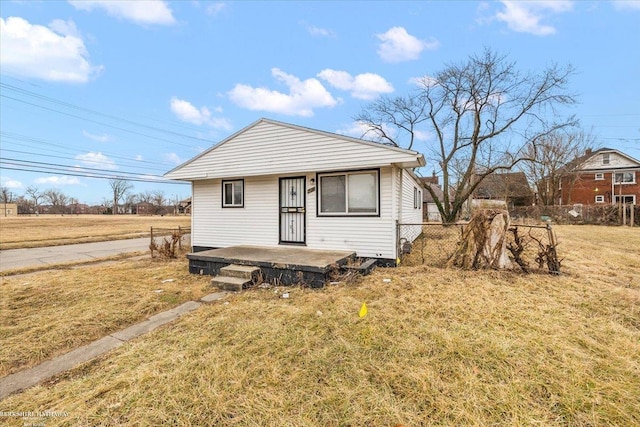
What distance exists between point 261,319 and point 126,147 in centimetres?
4378

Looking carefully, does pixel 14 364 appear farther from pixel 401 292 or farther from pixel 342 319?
pixel 401 292

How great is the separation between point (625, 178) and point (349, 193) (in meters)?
36.7

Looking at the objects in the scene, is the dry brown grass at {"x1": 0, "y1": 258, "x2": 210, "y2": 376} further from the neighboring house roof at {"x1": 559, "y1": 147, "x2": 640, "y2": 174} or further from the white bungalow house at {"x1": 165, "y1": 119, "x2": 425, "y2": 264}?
the neighboring house roof at {"x1": 559, "y1": 147, "x2": 640, "y2": 174}

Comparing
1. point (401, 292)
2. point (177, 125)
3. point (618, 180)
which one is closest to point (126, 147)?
point (177, 125)

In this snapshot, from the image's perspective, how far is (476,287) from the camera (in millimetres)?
4617

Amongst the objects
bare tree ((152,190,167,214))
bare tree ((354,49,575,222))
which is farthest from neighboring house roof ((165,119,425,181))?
bare tree ((152,190,167,214))

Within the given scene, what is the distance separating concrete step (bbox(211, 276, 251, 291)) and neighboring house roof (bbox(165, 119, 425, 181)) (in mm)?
3023

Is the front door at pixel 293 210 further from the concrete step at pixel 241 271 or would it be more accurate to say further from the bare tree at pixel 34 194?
the bare tree at pixel 34 194

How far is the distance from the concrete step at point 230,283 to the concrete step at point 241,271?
0.08 metres

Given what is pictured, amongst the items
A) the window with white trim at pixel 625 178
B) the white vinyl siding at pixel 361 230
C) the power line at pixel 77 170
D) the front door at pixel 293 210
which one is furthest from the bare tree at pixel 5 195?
Result: the window with white trim at pixel 625 178

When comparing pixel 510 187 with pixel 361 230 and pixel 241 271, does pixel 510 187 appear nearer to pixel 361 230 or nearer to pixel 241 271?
pixel 361 230

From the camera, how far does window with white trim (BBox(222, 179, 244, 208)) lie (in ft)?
27.2

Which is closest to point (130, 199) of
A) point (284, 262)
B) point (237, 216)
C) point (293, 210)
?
point (237, 216)

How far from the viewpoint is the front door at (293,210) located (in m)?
7.49
